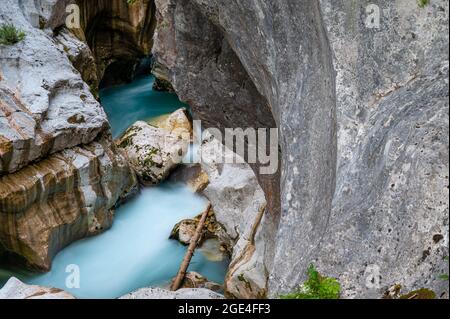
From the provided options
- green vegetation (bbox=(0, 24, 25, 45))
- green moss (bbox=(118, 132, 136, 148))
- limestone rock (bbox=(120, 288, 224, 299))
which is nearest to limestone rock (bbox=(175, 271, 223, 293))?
limestone rock (bbox=(120, 288, 224, 299))

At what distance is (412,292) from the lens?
306cm

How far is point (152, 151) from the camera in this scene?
41.4 feet

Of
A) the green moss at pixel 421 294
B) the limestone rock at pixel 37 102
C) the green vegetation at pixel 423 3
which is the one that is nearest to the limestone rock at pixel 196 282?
the limestone rock at pixel 37 102

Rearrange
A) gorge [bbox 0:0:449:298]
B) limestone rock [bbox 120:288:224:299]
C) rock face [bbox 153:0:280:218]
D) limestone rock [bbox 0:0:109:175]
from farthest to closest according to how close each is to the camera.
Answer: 1. limestone rock [bbox 0:0:109:175]
2. rock face [bbox 153:0:280:218]
3. limestone rock [bbox 120:288:224:299]
4. gorge [bbox 0:0:449:298]

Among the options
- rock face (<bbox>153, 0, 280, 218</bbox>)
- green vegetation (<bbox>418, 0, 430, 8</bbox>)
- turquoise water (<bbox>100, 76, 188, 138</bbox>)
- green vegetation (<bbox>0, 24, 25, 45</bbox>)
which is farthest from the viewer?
turquoise water (<bbox>100, 76, 188, 138</bbox>)

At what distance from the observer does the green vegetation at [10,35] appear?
10.3 m

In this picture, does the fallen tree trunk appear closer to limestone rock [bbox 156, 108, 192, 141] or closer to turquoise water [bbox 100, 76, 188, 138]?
limestone rock [bbox 156, 108, 192, 141]

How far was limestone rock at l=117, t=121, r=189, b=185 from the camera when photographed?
496 inches

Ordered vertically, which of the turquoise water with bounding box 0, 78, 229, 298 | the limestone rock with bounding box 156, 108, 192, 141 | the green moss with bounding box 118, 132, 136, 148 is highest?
the limestone rock with bounding box 156, 108, 192, 141

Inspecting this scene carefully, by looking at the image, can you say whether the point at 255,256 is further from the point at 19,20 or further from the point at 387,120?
the point at 19,20

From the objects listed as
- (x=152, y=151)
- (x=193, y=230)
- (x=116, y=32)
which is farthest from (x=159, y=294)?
(x=116, y=32)

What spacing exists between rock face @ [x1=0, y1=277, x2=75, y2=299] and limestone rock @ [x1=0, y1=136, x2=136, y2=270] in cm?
370

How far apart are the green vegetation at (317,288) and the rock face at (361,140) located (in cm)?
7
